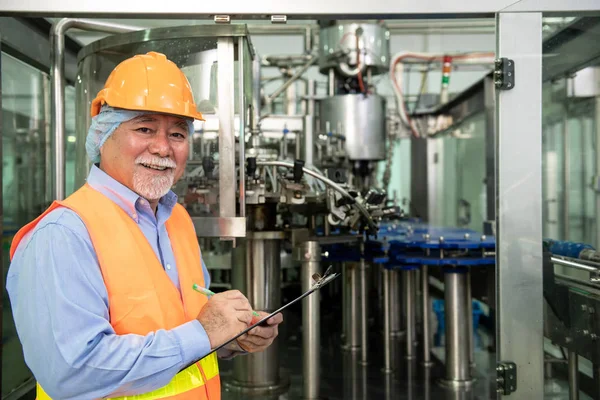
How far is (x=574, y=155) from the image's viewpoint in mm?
2037

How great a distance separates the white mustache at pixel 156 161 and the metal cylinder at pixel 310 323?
1.26m

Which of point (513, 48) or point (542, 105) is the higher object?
point (513, 48)

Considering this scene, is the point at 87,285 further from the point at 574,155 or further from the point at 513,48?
the point at 574,155

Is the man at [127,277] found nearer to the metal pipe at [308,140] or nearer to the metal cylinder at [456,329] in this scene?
the metal cylinder at [456,329]

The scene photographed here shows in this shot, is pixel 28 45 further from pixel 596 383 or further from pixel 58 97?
pixel 596 383

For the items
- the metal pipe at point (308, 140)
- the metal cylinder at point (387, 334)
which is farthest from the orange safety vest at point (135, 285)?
the metal pipe at point (308, 140)

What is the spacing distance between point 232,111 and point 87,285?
41.1 inches

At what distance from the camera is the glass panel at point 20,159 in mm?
2695

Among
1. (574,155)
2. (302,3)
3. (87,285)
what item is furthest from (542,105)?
(87,285)

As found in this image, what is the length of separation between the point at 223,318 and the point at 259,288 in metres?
1.59

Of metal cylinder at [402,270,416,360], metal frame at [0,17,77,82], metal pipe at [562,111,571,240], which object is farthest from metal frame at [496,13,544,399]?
metal frame at [0,17,77,82]

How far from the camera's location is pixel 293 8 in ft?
5.74

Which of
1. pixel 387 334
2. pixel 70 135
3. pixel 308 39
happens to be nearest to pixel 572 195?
pixel 387 334

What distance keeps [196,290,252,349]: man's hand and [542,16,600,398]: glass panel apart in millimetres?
1085
